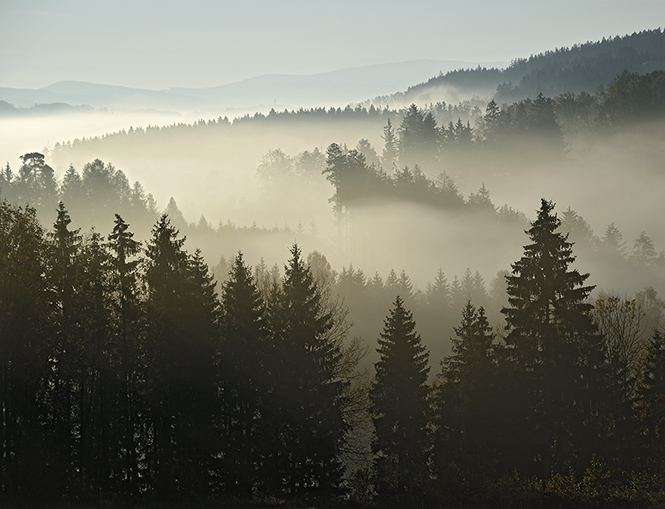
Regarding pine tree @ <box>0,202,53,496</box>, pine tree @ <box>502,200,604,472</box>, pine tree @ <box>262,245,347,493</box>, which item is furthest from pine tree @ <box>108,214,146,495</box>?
pine tree @ <box>502,200,604,472</box>

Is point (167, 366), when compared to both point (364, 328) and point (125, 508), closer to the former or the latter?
point (125, 508)

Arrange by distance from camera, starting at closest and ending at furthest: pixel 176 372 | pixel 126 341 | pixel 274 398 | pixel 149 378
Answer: pixel 126 341, pixel 149 378, pixel 176 372, pixel 274 398

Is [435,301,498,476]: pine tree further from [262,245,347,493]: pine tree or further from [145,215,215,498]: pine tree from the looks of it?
[145,215,215,498]: pine tree

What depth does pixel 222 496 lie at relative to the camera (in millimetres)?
28688

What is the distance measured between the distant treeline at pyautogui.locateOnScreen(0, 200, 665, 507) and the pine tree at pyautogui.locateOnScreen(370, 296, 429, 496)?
71 mm

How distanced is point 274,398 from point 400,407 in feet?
19.7

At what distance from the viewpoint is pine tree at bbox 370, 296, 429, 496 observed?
Result: 3034cm

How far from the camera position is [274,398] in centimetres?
3123

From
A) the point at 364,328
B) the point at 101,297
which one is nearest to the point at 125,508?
the point at 101,297

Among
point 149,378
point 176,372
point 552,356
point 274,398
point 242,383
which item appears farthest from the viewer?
point 242,383

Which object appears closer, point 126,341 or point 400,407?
point 126,341

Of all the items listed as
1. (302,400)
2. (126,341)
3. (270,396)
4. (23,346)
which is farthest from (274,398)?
(23,346)

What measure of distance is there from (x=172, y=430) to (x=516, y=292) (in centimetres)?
1738

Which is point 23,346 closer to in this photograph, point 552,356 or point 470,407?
point 470,407
